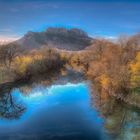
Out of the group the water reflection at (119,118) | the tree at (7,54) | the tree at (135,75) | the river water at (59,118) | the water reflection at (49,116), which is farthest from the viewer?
the tree at (7,54)

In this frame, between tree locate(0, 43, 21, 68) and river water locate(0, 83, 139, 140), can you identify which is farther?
tree locate(0, 43, 21, 68)

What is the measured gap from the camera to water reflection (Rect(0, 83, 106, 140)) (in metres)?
24.4

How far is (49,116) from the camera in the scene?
29.7m

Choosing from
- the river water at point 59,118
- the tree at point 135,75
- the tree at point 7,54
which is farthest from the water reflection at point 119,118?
the tree at point 7,54

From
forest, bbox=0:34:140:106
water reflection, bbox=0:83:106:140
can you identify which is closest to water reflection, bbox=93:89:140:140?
water reflection, bbox=0:83:106:140

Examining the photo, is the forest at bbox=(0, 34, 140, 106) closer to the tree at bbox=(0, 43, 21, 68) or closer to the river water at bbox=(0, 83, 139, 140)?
the tree at bbox=(0, 43, 21, 68)

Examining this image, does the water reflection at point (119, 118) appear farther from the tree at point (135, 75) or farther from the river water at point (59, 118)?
the tree at point (135, 75)

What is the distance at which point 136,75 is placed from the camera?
33625 millimetres

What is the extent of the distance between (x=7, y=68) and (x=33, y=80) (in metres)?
5.17

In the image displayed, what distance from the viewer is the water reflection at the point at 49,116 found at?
24.4m

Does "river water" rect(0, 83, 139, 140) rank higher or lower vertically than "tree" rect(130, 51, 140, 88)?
lower

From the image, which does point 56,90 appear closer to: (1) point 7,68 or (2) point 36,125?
(1) point 7,68

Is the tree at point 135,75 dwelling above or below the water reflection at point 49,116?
above

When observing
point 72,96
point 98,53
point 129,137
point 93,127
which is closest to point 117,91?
point 72,96
